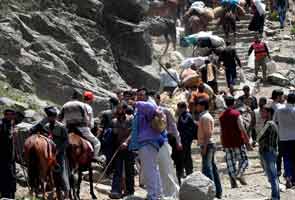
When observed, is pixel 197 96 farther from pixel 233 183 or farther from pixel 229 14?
pixel 229 14

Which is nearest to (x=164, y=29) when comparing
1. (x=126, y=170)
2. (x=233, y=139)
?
(x=233, y=139)

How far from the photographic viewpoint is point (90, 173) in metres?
15.6

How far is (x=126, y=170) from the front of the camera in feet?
51.5

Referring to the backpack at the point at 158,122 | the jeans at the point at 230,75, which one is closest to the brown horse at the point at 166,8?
the jeans at the point at 230,75

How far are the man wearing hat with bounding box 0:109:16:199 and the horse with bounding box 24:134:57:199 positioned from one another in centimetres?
23

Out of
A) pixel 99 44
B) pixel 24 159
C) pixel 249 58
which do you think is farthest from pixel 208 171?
pixel 249 58

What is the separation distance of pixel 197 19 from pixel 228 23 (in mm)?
1771

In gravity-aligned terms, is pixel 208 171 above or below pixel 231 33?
below

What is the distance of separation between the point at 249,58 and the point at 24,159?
1720 centimetres

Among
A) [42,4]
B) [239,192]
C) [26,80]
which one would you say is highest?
[42,4]

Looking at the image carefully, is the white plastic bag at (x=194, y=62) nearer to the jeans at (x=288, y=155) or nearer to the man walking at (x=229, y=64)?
the man walking at (x=229, y=64)

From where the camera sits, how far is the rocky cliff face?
20.6 metres

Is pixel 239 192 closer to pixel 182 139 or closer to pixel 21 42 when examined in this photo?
pixel 182 139

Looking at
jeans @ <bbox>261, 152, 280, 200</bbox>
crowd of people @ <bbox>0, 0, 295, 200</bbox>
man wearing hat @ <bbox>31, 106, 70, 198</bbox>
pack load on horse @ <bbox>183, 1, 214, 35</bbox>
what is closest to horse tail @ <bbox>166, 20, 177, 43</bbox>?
pack load on horse @ <bbox>183, 1, 214, 35</bbox>
